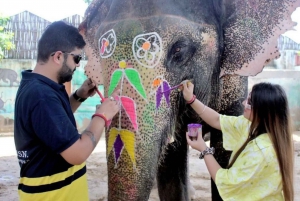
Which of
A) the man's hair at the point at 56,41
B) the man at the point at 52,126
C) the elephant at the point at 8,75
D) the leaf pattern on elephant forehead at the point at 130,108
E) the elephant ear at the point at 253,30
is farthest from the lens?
the elephant at the point at 8,75

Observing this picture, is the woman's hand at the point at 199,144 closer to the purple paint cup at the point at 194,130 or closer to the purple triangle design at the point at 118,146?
the purple paint cup at the point at 194,130

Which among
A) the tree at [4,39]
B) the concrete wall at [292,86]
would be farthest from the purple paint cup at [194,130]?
the concrete wall at [292,86]

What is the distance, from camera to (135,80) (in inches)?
76.5

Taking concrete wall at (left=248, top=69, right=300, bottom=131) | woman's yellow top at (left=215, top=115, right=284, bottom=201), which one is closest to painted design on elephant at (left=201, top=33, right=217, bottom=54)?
woman's yellow top at (left=215, top=115, right=284, bottom=201)

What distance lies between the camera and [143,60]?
6.54 feet

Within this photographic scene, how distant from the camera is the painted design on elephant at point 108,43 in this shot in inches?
81.8

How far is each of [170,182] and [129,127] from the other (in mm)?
1705

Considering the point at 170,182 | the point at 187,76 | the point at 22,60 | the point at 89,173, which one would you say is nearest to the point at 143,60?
the point at 187,76

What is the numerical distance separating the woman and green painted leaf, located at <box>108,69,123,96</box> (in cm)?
58

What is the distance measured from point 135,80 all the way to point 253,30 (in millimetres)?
927

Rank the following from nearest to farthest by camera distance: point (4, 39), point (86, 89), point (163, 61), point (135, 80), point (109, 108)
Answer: point (109, 108), point (135, 80), point (163, 61), point (86, 89), point (4, 39)

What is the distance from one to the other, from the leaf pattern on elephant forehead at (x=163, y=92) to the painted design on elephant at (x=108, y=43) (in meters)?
0.31

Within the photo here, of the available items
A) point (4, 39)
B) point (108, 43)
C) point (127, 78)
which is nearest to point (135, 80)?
point (127, 78)

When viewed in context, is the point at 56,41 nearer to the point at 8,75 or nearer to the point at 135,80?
the point at 135,80
